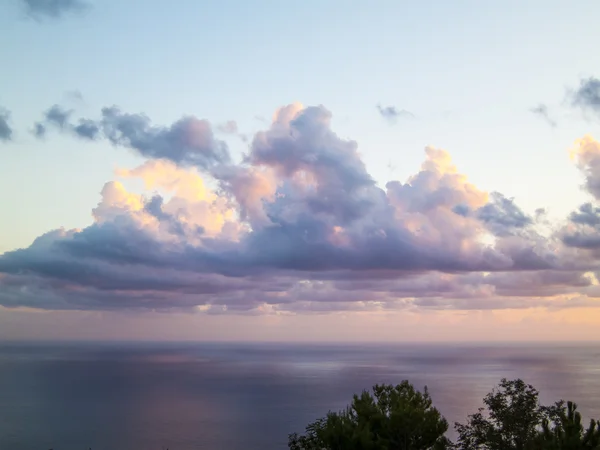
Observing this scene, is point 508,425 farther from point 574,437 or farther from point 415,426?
point 574,437

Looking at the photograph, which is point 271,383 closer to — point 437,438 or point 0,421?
point 0,421

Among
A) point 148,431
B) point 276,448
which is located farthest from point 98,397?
point 276,448

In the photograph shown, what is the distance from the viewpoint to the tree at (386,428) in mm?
31297

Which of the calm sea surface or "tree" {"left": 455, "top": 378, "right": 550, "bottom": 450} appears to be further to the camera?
the calm sea surface

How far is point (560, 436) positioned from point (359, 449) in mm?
10978

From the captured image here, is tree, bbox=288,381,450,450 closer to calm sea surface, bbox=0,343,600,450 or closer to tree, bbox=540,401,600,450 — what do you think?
tree, bbox=540,401,600,450

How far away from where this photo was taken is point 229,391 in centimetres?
17150

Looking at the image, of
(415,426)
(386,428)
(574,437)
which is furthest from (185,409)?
(574,437)

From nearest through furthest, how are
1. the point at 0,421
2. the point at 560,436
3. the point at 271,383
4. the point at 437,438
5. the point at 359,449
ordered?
the point at 560,436
the point at 359,449
the point at 437,438
the point at 0,421
the point at 271,383

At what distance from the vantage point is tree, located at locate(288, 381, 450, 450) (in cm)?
3130

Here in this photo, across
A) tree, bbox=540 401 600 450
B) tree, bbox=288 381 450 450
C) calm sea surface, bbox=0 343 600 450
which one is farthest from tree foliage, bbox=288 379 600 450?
calm sea surface, bbox=0 343 600 450

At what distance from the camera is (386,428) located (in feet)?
109

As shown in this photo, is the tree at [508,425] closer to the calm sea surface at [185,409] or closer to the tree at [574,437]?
the tree at [574,437]

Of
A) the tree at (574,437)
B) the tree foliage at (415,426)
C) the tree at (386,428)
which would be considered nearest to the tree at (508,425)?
the tree foliage at (415,426)
